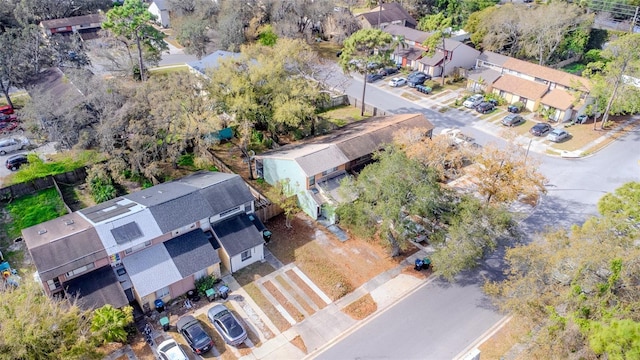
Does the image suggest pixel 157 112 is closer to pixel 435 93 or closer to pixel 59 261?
pixel 59 261

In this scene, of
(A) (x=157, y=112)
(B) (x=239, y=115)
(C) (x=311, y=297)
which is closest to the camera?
(C) (x=311, y=297)

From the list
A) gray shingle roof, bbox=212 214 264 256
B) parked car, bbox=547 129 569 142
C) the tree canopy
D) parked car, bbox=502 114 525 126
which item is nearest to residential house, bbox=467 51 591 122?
parked car, bbox=502 114 525 126

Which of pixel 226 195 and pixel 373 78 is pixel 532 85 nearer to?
pixel 373 78

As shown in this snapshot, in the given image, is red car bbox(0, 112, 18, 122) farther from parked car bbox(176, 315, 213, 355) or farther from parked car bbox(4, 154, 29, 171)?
parked car bbox(176, 315, 213, 355)

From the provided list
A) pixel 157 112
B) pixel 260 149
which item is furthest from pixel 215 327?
pixel 260 149

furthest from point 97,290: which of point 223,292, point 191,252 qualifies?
point 223,292

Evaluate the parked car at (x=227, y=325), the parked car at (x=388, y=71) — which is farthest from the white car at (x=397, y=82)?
the parked car at (x=227, y=325)
